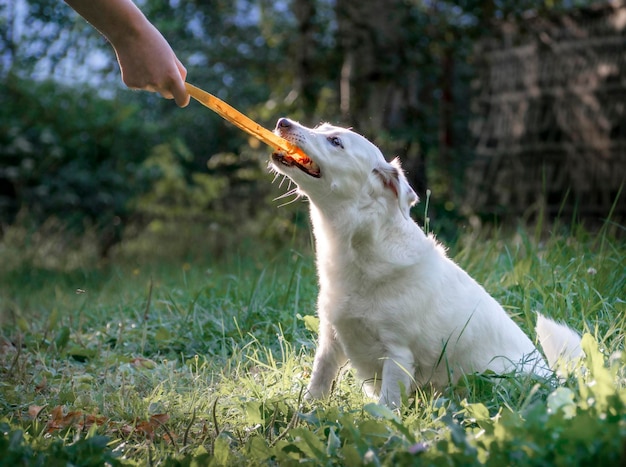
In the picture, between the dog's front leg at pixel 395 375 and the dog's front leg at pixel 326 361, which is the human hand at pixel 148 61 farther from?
the dog's front leg at pixel 395 375

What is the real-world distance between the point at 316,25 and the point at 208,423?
497 cm

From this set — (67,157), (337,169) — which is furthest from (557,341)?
(67,157)

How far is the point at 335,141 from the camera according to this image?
10.5 feet

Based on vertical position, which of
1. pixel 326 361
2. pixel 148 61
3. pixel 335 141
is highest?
pixel 148 61

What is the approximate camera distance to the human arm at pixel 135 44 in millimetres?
2820

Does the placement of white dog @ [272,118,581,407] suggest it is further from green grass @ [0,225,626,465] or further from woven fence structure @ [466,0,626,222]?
woven fence structure @ [466,0,626,222]

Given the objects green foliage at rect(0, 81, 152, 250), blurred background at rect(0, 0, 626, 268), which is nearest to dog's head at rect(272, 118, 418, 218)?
blurred background at rect(0, 0, 626, 268)

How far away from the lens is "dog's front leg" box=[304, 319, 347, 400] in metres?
3.20

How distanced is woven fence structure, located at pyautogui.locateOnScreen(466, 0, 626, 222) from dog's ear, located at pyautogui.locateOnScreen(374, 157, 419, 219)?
16.9 ft

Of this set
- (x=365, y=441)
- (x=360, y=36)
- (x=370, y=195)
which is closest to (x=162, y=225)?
(x=360, y=36)

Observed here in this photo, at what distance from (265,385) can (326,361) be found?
28 cm

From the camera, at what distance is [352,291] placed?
3084mm

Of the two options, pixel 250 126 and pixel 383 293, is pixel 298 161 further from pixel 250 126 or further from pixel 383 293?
pixel 383 293

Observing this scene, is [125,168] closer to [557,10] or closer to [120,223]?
[120,223]
